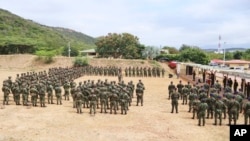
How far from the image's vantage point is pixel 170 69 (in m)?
51.0

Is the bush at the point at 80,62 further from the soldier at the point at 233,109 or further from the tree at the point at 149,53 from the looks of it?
the soldier at the point at 233,109

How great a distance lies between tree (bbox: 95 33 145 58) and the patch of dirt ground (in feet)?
146

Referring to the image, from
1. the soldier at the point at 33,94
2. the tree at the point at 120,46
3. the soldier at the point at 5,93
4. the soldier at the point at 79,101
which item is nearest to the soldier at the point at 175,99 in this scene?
the soldier at the point at 79,101

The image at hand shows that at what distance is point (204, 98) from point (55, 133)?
7.46 m

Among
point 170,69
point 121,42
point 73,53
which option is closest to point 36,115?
point 170,69

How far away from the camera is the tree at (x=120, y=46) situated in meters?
65.0

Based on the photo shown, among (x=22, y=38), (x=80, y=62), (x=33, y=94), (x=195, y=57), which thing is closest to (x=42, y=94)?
(x=33, y=94)

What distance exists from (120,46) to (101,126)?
50697 mm

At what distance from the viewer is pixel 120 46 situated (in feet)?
217

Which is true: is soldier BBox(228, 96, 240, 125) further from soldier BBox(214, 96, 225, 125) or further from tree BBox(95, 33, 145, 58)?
tree BBox(95, 33, 145, 58)

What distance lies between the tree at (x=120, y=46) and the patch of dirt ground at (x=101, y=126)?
1755 inches

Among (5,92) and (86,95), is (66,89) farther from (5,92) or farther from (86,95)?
(5,92)

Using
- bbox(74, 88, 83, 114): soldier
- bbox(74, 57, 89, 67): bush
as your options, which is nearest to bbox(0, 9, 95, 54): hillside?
bbox(74, 57, 89, 67): bush

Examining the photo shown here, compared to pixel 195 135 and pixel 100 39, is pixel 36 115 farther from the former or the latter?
pixel 100 39
